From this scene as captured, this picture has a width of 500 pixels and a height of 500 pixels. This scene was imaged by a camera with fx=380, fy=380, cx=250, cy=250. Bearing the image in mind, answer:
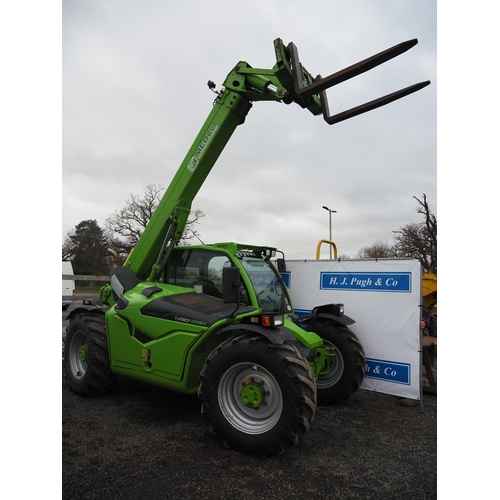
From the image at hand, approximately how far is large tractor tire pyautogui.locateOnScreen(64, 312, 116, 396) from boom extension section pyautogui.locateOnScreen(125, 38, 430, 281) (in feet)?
3.30

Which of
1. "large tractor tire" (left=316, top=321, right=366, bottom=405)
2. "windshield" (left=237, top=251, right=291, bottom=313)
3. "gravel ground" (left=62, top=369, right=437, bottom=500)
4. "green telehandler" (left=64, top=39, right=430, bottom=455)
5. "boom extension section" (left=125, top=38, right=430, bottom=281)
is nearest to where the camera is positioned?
"gravel ground" (left=62, top=369, right=437, bottom=500)

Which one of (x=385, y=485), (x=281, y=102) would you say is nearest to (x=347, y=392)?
(x=385, y=485)

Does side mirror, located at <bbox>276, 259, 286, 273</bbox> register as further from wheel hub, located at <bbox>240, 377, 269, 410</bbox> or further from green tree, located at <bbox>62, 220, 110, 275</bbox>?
green tree, located at <bbox>62, 220, 110, 275</bbox>

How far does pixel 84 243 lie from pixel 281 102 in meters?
32.8

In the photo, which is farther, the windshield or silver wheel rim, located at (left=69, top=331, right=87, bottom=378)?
silver wheel rim, located at (left=69, top=331, right=87, bottom=378)

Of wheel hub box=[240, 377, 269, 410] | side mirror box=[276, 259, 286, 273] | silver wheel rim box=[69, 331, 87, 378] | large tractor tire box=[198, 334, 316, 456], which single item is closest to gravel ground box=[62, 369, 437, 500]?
large tractor tire box=[198, 334, 316, 456]

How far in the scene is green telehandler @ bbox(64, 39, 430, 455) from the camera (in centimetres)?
378

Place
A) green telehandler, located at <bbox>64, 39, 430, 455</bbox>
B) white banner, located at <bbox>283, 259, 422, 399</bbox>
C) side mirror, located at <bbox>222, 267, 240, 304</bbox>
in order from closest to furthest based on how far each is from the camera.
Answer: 1. green telehandler, located at <bbox>64, 39, 430, 455</bbox>
2. side mirror, located at <bbox>222, 267, 240, 304</bbox>
3. white banner, located at <bbox>283, 259, 422, 399</bbox>

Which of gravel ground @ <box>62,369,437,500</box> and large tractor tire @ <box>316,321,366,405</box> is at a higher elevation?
large tractor tire @ <box>316,321,366,405</box>

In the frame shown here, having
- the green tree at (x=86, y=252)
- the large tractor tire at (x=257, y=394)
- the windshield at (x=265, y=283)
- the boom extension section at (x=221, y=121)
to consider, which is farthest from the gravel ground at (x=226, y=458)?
the green tree at (x=86, y=252)

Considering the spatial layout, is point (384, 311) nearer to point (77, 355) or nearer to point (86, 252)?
point (77, 355)

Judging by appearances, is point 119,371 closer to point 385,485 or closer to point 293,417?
point 293,417

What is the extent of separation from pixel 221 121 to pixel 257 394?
11.6 ft

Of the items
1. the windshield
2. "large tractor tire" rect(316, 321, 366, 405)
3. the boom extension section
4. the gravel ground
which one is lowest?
the gravel ground
